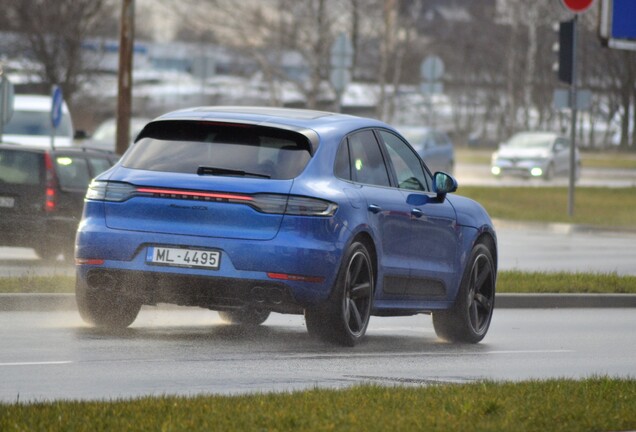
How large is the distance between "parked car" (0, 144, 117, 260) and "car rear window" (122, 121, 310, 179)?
8.63 metres

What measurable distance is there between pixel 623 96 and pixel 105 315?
73.3 meters

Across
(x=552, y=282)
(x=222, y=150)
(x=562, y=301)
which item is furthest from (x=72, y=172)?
(x=222, y=150)

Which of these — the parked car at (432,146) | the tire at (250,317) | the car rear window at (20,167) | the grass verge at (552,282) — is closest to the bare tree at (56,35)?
the parked car at (432,146)

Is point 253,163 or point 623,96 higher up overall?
point 253,163

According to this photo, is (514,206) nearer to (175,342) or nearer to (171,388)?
(175,342)

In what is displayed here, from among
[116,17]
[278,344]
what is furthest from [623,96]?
[278,344]

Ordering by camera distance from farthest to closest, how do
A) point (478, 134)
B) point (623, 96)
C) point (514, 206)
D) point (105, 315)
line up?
1. point (478, 134)
2. point (623, 96)
3. point (514, 206)
4. point (105, 315)

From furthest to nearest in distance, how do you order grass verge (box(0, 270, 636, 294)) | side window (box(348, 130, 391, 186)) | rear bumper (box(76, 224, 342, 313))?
1. grass verge (box(0, 270, 636, 294))
2. side window (box(348, 130, 391, 186))
3. rear bumper (box(76, 224, 342, 313))

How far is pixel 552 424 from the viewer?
24.6ft

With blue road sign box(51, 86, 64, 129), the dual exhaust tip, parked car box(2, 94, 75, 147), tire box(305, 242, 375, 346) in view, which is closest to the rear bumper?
the dual exhaust tip

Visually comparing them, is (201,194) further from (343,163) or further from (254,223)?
(343,163)

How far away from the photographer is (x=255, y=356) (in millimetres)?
10633

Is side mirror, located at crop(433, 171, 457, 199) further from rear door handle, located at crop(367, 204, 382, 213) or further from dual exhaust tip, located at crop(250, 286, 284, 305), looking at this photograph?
dual exhaust tip, located at crop(250, 286, 284, 305)

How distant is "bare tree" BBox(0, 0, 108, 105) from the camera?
58.8 metres
